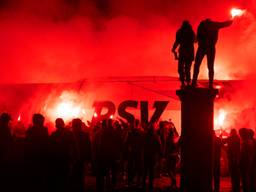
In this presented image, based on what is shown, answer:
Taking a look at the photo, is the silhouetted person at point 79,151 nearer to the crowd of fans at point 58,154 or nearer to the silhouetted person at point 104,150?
the crowd of fans at point 58,154

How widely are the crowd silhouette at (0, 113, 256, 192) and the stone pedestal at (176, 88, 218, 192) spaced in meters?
1.34


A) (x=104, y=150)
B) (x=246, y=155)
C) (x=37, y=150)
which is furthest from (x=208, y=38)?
(x=37, y=150)

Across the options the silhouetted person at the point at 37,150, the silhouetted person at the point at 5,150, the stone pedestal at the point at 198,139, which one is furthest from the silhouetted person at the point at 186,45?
the silhouetted person at the point at 5,150

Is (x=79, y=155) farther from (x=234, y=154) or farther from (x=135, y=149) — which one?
(x=234, y=154)

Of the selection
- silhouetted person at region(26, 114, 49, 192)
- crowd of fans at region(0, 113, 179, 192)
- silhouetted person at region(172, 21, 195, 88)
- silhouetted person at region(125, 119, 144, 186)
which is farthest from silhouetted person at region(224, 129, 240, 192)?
silhouetted person at region(26, 114, 49, 192)

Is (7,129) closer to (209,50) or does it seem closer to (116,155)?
(116,155)

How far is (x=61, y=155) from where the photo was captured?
8523mm

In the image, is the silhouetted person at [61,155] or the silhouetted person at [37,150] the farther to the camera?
the silhouetted person at [61,155]

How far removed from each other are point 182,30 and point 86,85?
10.3 meters

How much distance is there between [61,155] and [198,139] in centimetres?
253

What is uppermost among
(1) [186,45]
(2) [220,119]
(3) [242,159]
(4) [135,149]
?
(1) [186,45]

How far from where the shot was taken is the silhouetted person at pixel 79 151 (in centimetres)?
920

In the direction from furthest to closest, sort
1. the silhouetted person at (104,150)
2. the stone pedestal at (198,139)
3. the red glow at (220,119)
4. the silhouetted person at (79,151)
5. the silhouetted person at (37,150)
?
the red glow at (220,119)
the silhouetted person at (104,150)
the silhouetted person at (79,151)
the stone pedestal at (198,139)
the silhouetted person at (37,150)

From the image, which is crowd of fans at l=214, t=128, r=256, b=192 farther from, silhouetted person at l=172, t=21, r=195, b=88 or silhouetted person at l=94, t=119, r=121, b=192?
silhouetted person at l=94, t=119, r=121, b=192
